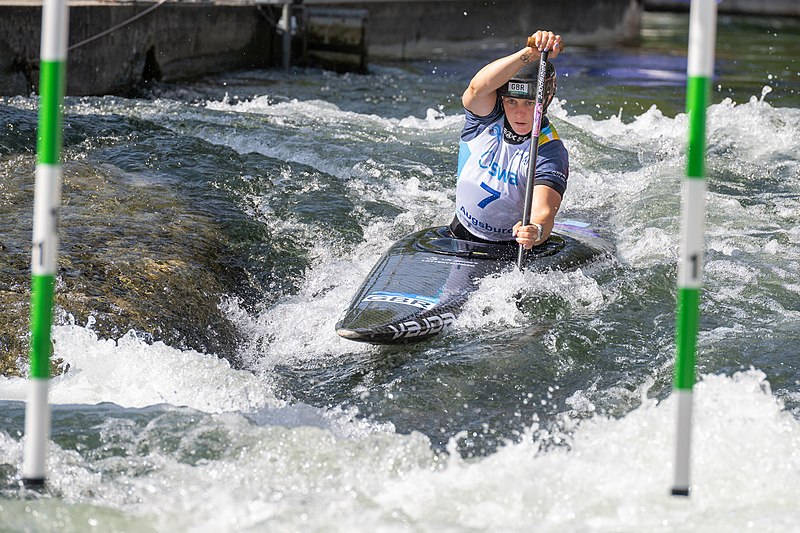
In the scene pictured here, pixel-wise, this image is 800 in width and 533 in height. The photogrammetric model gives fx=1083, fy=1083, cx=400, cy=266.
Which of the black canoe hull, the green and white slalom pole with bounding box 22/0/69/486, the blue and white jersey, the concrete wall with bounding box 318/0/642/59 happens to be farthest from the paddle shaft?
the concrete wall with bounding box 318/0/642/59

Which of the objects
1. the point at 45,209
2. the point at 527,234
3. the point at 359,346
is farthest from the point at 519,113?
the point at 45,209

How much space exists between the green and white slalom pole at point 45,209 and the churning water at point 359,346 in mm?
260

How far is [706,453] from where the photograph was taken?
131 inches

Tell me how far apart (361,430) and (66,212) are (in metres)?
3.00

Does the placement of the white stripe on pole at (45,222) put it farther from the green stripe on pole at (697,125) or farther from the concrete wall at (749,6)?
the concrete wall at (749,6)

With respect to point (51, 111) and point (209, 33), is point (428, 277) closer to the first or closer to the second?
point (51, 111)

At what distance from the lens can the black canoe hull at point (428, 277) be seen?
15.9 ft

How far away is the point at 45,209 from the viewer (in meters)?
2.89

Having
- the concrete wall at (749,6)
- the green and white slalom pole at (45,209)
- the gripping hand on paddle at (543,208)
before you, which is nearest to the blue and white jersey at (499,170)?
the gripping hand on paddle at (543,208)

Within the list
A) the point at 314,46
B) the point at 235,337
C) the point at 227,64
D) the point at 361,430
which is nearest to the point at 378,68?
the point at 314,46

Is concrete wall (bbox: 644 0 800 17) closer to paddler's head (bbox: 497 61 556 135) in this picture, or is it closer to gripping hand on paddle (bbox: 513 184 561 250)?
paddler's head (bbox: 497 61 556 135)

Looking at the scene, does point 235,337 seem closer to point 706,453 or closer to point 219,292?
point 219,292

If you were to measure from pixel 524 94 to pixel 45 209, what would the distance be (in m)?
2.99

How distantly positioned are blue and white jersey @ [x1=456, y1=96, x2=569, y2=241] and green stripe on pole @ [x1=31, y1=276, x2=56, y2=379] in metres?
3.00
